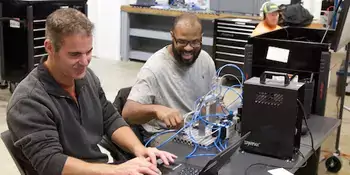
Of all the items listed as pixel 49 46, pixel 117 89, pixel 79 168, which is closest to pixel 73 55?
pixel 49 46

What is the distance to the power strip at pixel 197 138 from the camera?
1931mm

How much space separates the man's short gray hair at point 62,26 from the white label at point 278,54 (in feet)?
3.67

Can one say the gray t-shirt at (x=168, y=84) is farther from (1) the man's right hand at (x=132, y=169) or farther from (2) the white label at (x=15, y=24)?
(2) the white label at (x=15, y=24)

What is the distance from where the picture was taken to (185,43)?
8.13 ft

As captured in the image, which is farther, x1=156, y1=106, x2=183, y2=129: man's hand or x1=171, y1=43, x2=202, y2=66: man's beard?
x1=171, y1=43, x2=202, y2=66: man's beard

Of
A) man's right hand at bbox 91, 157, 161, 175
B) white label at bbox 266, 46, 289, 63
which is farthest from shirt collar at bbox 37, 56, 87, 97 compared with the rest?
white label at bbox 266, 46, 289, 63

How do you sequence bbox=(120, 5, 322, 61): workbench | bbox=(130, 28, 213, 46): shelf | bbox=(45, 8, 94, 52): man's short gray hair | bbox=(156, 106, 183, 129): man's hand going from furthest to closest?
1. bbox=(130, 28, 213, 46): shelf
2. bbox=(120, 5, 322, 61): workbench
3. bbox=(156, 106, 183, 129): man's hand
4. bbox=(45, 8, 94, 52): man's short gray hair

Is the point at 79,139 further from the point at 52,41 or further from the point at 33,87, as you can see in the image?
the point at 52,41

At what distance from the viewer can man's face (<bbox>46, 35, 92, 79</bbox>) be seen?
65.7 inches

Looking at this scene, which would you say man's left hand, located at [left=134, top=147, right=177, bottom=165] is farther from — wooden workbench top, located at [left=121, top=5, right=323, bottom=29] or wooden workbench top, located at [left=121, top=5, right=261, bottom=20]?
wooden workbench top, located at [left=121, top=5, right=261, bottom=20]

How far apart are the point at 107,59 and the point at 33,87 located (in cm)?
522

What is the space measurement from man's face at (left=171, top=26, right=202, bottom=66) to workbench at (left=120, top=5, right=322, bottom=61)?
3.55m

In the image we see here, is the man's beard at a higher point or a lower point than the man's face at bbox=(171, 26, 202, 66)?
lower

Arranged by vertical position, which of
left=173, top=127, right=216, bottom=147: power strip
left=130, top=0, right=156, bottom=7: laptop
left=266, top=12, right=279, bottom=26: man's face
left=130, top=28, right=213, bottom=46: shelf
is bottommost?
left=173, top=127, right=216, bottom=147: power strip
